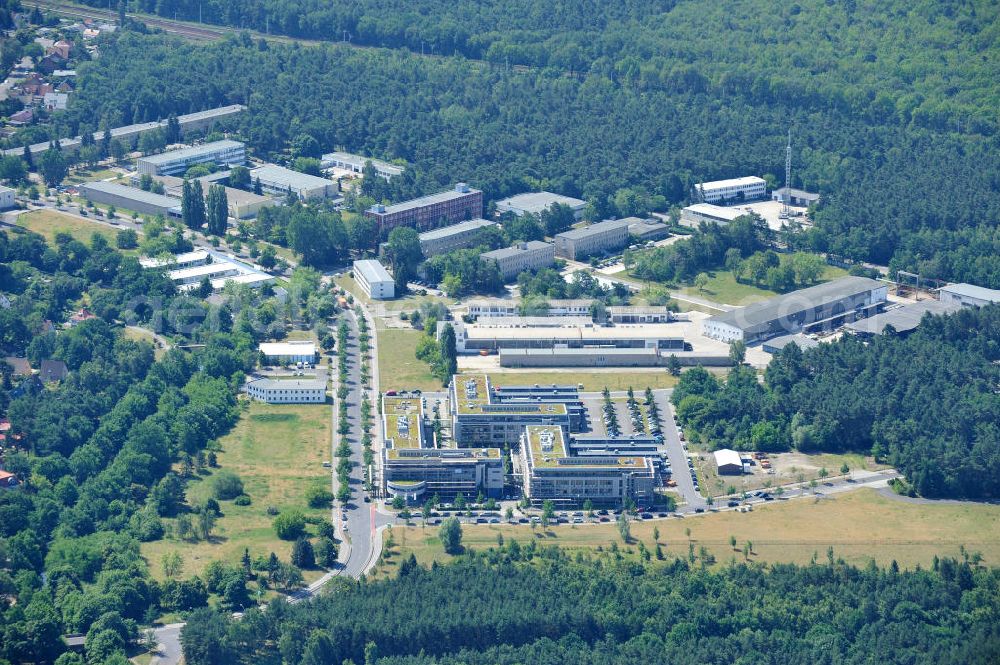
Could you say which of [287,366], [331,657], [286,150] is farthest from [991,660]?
[286,150]

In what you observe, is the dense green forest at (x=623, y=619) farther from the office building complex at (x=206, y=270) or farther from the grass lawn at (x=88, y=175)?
the grass lawn at (x=88, y=175)

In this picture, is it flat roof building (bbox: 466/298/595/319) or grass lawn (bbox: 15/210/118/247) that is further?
grass lawn (bbox: 15/210/118/247)

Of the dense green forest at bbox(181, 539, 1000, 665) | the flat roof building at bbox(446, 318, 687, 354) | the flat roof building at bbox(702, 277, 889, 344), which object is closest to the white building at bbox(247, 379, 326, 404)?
the flat roof building at bbox(446, 318, 687, 354)

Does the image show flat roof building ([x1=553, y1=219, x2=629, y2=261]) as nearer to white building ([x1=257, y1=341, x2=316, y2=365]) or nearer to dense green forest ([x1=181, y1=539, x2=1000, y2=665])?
white building ([x1=257, y1=341, x2=316, y2=365])

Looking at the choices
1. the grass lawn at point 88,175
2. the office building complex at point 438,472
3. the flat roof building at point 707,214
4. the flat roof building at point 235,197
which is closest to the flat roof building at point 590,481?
the office building complex at point 438,472

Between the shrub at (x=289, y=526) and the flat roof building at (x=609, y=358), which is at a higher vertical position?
the flat roof building at (x=609, y=358)

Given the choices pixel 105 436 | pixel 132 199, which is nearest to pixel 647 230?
pixel 132 199
